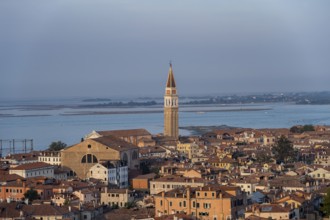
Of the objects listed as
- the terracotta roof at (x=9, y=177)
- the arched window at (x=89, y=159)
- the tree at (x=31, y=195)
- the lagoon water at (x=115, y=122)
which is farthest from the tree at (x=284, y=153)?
the lagoon water at (x=115, y=122)

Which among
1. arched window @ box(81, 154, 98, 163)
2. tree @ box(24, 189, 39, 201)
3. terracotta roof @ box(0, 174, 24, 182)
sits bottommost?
tree @ box(24, 189, 39, 201)

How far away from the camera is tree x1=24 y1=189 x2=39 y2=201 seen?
25.8 m

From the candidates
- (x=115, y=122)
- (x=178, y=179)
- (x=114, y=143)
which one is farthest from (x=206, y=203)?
(x=115, y=122)

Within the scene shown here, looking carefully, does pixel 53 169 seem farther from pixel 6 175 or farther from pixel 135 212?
pixel 135 212

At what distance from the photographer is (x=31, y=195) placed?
25953mm

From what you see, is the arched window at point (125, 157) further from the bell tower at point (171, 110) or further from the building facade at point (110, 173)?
the bell tower at point (171, 110)

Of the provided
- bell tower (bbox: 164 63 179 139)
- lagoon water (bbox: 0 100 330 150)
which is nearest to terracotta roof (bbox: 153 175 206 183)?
lagoon water (bbox: 0 100 330 150)

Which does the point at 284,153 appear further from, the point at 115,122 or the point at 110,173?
the point at 115,122

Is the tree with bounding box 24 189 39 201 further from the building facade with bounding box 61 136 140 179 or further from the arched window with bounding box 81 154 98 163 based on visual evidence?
the arched window with bounding box 81 154 98 163

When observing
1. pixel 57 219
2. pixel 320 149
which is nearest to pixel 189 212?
pixel 57 219

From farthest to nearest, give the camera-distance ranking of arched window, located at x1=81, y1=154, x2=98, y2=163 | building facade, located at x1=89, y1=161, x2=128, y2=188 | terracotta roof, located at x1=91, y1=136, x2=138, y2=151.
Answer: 1. terracotta roof, located at x1=91, y1=136, x2=138, y2=151
2. arched window, located at x1=81, y1=154, x2=98, y2=163
3. building facade, located at x1=89, y1=161, x2=128, y2=188

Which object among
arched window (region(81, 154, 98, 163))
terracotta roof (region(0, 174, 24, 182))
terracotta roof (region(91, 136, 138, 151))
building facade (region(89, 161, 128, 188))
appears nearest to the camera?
terracotta roof (region(0, 174, 24, 182))

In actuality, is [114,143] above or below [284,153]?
above

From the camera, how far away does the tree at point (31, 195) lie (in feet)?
84.6
